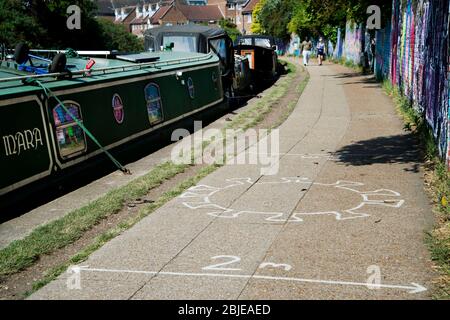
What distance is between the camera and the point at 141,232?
586 centimetres

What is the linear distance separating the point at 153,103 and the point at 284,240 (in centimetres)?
617

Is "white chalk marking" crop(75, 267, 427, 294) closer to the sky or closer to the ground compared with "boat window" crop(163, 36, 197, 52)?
closer to the ground

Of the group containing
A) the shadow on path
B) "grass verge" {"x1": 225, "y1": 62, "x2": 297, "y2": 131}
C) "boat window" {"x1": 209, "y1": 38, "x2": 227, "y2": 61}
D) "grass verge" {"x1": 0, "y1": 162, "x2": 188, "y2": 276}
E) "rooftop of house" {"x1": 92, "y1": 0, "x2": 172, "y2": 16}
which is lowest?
"grass verge" {"x1": 0, "y1": 162, "x2": 188, "y2": 276}

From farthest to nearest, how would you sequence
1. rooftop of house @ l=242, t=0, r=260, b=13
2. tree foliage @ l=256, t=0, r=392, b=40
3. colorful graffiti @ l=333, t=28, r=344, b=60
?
rooftop of house @ l=242, t=0, r=260, b=13, colorful graffiti @ l=333, t=28, r=344, b=60, tree foliage @ l=256, t=0, r=392, b=40

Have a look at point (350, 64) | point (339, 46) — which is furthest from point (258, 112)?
point (339, 46)

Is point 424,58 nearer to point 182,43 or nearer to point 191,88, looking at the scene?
point 191,88

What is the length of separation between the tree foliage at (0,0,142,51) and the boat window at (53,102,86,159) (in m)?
31.0

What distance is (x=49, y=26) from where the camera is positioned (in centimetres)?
4450

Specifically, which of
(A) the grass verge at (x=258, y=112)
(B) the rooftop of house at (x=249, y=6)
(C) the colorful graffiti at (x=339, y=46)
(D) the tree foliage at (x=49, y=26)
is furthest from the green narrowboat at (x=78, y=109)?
(B) the rooftop of house at (x=249, y=6)

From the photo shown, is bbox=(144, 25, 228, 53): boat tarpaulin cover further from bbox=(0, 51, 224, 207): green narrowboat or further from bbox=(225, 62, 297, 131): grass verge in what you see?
bbox=(0, 51, 224, 207): green narrowboat

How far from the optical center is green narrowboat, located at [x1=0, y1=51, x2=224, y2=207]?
6996mm

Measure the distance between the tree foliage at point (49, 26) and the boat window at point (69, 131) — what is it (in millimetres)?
30979

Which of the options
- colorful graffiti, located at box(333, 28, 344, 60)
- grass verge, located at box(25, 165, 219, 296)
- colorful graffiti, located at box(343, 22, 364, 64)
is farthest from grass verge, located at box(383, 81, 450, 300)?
colorful graffiti, located at box(333, 28, 344, 60)

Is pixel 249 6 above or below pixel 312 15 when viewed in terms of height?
above
